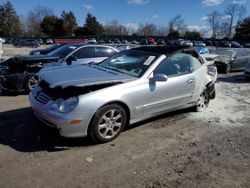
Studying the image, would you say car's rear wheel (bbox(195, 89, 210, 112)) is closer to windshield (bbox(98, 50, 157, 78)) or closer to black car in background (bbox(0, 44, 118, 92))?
windshield (bbox(98, 50, 157, 78))

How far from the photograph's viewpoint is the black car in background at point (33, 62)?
290 inches

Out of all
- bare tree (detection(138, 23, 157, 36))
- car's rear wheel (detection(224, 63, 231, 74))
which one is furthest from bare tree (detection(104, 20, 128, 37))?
car's rear wheel (detection(224, 63, 231, 74))

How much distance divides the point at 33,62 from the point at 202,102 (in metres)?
5.10

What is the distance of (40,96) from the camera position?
4402 millimetres

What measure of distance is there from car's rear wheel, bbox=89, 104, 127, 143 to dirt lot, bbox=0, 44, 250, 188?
151 millimetres

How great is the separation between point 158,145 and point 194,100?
1.91 m

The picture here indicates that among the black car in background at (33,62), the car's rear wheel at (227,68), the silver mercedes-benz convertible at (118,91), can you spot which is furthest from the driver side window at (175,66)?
the car's rear wheel at (227,68)

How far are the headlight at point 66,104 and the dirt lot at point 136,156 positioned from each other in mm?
576

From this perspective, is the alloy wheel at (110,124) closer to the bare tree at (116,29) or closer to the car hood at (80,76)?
the car hood at (80,76)

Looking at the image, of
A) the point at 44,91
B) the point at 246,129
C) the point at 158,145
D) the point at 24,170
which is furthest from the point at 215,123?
the point at 24,170

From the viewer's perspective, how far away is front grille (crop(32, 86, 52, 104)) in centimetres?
420

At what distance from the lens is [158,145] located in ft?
14.4

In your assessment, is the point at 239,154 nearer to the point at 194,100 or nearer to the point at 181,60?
the point at 194,100

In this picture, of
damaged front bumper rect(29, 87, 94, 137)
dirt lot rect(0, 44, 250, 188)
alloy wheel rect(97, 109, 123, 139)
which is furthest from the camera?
alloy wheel rect(97, 109, 123, 139)
